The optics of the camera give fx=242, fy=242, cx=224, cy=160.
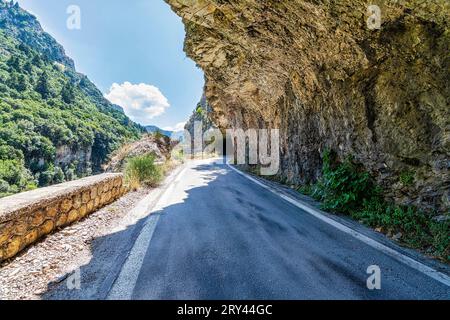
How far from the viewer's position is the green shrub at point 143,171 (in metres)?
9.28

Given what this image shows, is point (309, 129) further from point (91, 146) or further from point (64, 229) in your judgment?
point (91, 146)

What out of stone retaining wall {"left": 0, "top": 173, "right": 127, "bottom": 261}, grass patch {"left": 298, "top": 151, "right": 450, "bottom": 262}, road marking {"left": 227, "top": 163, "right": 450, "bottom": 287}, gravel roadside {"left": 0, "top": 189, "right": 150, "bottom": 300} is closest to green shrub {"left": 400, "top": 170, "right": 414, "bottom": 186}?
grass patch {"left": 298, "top": 151, "right": 450, "bottom": 262}

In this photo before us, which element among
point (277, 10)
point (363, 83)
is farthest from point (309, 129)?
point (277, 10)

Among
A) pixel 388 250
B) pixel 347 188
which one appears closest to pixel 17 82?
pixel 347 188

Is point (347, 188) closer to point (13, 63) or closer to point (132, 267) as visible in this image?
point (132, 267)

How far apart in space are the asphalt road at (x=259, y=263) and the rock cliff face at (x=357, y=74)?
1.98 metres

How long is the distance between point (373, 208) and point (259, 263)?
335 cm

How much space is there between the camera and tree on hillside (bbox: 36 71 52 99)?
75.7 metres

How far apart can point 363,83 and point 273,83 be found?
18.3ft

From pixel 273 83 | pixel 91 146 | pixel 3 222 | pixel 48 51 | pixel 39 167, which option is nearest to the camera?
pixel 3 222

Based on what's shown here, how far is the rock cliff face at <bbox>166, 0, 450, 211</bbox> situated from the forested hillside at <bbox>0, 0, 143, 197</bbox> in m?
47.4

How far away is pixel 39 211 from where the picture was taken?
376cm

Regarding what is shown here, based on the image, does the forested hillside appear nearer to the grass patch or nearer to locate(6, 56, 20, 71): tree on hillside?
locate(6, 56, 20, 71): tree on hillside

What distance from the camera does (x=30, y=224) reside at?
3553 mm
